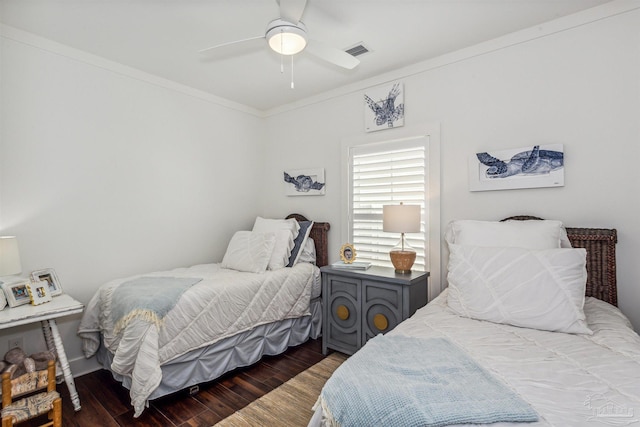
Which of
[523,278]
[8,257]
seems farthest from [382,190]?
[8,257]

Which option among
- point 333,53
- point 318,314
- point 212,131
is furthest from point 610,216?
point 212,131

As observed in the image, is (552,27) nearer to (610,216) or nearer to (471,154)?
(471,154)

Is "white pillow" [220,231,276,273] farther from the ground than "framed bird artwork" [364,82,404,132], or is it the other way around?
"framed bird artwork" [364,82,404,132]

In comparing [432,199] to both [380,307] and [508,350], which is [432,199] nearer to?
[380,307]

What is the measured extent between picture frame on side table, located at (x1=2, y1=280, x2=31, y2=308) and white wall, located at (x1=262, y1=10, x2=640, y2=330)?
312cm

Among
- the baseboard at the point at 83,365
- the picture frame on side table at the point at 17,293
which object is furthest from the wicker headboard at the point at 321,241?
the picture frame on side table at the point at 17,293

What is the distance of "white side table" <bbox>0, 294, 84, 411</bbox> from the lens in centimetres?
187

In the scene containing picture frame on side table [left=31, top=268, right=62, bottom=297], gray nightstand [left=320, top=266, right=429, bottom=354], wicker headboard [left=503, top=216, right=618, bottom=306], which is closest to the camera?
wicker headboard [left=503, top=216, right=618, bottom=306]

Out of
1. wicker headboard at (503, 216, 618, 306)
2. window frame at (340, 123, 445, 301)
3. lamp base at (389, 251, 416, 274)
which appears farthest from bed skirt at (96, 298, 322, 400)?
wicker headboard at (503, 216, 618, 306)

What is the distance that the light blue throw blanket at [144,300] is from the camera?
2.01m

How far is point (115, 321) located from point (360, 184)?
7.66 feet

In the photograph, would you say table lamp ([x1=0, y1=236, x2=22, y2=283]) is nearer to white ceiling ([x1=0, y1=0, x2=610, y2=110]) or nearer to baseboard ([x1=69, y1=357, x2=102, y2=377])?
baseboard ([x1=69, y1=357, x2=102, y2=377])

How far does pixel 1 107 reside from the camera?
2213 millimetres

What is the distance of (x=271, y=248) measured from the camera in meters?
2.97
